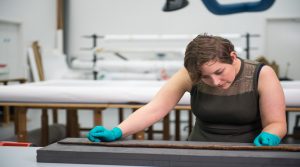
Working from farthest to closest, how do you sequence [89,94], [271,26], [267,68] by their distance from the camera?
[271,26] < [89,94] < [267,68]

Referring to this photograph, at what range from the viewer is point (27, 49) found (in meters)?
5.55

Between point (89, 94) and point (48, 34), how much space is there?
445 cm

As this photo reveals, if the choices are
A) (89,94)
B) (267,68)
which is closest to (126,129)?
(267,68)

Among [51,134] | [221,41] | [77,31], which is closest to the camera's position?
[221,41]

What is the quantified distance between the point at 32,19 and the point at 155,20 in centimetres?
221

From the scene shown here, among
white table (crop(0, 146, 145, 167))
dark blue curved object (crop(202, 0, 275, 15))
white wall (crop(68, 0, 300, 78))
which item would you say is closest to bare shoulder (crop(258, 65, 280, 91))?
dark blue curved object (crop(202, 0, 275, 15))

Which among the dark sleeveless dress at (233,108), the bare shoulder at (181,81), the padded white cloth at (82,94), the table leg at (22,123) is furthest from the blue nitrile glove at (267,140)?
the table leg at (22,123)

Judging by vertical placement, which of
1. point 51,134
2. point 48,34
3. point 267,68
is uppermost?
point 48,34

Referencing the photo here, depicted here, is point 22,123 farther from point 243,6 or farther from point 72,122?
point 243,6

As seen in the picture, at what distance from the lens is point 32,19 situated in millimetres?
5848

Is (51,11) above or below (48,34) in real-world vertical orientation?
above

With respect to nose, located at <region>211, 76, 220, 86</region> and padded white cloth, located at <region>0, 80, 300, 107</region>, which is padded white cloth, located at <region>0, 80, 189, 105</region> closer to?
padded white cloth, located at <region>0, 80, 300, 107</region>

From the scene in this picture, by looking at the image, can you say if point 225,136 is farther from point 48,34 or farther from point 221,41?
point 48,34

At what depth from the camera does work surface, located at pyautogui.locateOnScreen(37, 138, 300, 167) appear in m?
0.96
